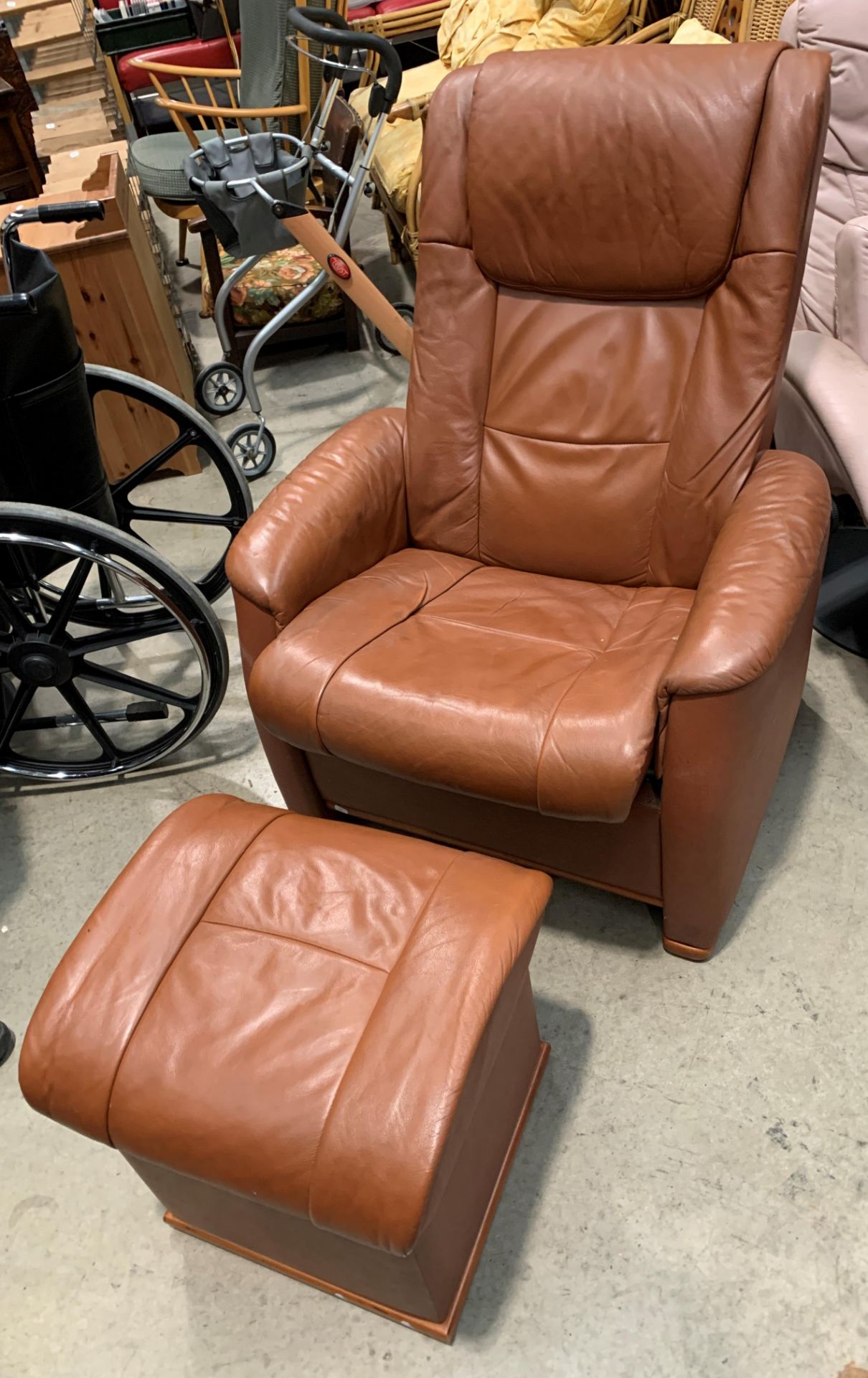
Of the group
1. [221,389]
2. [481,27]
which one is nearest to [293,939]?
[221,389]

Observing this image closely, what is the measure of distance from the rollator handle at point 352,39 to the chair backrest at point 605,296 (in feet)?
2.51

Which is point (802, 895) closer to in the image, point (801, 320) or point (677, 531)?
point (677, 531)

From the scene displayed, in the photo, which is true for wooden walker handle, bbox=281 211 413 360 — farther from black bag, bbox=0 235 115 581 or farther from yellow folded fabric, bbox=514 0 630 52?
yellow folded fabric, bbox=514 0 630 52

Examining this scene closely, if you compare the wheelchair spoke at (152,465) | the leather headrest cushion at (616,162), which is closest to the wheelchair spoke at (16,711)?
the wheelchair spoke at (152,465)

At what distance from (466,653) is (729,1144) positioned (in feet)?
2.64

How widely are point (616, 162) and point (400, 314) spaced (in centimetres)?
172

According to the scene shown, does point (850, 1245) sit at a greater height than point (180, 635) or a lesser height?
lesser

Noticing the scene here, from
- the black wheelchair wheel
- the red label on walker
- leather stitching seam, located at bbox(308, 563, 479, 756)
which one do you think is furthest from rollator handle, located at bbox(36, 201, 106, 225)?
leather stitching seam, located at bbox(308, 563, 479, 756)

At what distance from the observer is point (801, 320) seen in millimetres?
2244

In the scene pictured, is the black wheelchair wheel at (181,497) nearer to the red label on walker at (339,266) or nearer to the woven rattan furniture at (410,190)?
the red label on walker at (339,266)

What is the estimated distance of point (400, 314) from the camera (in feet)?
10.4

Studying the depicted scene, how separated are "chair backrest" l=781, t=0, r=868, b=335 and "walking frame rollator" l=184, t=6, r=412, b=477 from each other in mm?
941

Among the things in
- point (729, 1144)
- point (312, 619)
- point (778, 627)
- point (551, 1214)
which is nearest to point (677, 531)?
point (778, 627)

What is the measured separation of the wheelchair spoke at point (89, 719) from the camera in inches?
72.9
